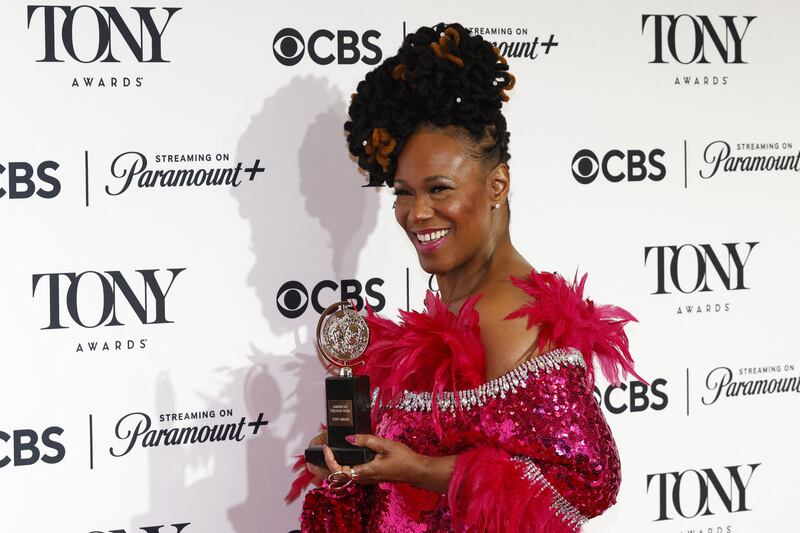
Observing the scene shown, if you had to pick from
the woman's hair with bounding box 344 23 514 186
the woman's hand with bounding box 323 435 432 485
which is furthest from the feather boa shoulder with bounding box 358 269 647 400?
the woman's hair with bounding box 344 23 514 186

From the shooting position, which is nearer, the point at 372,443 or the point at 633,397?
the point at 372,443

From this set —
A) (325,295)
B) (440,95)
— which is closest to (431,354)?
(440,95)

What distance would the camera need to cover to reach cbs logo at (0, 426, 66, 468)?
2264 millimetres

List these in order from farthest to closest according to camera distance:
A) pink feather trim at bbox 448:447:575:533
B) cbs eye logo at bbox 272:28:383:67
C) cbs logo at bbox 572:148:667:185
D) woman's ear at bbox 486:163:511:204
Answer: cbs logo at bbox 572:148:667:185 < cbs eye logo at bbox 272:28:383:67 < woman's ear at bbox 486:163:511:204 < pink feather trim at bbox 448:447:575:533

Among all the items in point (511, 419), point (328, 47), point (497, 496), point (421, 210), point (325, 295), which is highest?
point (328, 47)

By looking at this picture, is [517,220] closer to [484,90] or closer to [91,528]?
[484,90]

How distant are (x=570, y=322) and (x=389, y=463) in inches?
15.4

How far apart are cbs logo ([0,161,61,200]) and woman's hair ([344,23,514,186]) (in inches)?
32.2

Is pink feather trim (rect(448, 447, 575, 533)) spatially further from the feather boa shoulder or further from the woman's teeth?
the woman's teeth

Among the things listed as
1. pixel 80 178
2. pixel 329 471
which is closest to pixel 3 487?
pixel 80 178

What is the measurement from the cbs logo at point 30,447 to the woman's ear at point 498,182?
3.88 feet

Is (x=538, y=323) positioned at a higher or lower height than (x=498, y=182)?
lower

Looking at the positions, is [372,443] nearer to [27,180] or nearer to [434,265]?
[434,265]

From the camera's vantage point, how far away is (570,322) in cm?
170
